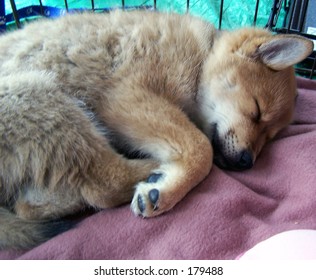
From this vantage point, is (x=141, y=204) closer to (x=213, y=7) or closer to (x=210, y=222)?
(x=210, y=222)

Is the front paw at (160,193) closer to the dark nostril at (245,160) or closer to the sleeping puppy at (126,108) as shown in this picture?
the sleeping puppy at (126,108)

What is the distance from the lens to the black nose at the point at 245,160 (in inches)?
77.8

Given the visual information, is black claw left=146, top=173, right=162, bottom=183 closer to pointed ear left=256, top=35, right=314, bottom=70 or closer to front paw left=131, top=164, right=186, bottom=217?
front paw left=131, top=164, right=186, bottom=217

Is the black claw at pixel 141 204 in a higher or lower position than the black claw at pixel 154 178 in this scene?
lower

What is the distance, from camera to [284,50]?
6.81 feet

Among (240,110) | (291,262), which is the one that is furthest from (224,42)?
(291,262)

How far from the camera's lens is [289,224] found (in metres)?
1.62

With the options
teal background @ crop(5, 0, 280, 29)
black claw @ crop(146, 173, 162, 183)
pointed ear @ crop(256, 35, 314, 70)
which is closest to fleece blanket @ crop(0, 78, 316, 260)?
black claw @ crop(146, 173, 162, 183)

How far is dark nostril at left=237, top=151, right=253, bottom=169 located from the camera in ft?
6.48

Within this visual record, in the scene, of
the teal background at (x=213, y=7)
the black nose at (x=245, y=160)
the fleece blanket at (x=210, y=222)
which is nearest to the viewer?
the fleece blanket at (x=210, y=222)

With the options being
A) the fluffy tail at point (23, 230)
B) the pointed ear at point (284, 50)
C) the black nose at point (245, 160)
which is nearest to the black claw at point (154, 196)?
the fluffy tail at point (23, 230)

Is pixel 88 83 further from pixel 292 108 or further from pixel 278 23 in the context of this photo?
pixel 278 23

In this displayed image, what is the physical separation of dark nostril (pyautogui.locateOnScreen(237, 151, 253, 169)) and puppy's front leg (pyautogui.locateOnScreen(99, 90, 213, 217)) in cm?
19

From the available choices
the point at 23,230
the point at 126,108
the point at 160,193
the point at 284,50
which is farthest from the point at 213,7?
the point at 23,230
